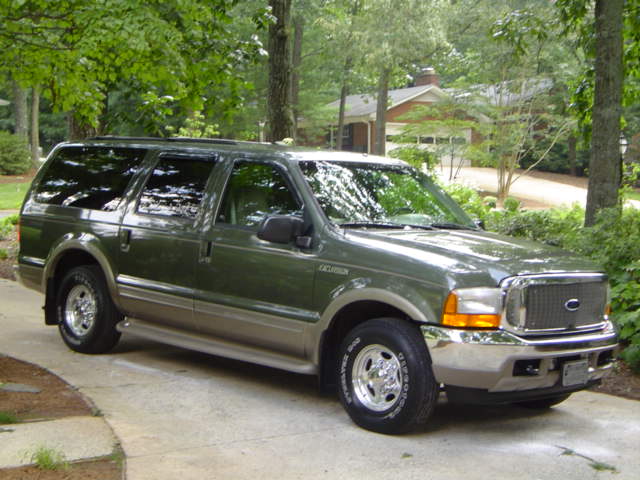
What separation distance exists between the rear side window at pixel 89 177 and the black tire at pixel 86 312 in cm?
63

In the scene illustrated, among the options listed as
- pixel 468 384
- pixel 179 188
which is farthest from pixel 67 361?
pixel 468 384

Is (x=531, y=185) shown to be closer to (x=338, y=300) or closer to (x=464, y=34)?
(x=464, y=34)

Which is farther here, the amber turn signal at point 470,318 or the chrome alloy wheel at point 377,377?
the chrome alloy wheel at point 377,377

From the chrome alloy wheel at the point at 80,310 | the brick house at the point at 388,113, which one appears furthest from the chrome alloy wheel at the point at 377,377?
the brick house at the point at 388,113

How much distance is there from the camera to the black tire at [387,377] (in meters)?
5.72

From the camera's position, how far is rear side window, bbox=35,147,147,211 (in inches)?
317

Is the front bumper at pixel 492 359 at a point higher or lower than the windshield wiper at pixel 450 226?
lower

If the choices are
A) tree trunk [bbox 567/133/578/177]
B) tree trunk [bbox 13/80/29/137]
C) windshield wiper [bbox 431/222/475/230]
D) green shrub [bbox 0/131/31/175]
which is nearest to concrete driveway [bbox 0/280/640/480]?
windshield wiper [bbox 431/222/475/230]

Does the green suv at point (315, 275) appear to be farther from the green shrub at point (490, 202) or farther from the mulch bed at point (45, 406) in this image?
the green shrub at point (490, 202)

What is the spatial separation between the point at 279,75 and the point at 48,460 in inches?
345

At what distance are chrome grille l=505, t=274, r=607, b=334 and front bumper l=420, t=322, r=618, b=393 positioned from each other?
108mm

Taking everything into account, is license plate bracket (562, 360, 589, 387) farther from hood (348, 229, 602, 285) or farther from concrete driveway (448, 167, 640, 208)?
concrete driveway (448, 167, 640, 208)

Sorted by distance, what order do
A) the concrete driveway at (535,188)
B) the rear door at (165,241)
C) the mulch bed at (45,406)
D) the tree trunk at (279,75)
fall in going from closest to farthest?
the mulch bed at (45,406) → the rear door at (165,241) → the tree trunk at (279,75) → the concrete driveway at (535,188)

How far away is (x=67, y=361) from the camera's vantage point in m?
7.89
